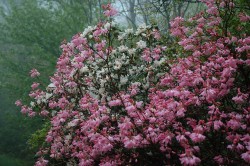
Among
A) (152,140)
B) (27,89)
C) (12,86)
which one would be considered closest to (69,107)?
(152,140)

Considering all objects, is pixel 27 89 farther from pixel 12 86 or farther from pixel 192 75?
pixel 192 75

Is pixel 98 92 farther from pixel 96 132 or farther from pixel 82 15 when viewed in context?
pixel 82 15

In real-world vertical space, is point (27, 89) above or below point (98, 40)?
above

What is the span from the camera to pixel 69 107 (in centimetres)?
636

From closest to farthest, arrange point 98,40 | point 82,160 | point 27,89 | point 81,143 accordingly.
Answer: point 82,160
point 81,143
point 98,40
point 27,89

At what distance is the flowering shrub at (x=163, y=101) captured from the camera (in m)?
3.81

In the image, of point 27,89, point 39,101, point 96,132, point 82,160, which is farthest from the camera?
point 27,89

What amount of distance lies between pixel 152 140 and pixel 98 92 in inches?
98.2

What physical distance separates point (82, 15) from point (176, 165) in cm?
1066

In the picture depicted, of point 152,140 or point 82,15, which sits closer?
point 152,140

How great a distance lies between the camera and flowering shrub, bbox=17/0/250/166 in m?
3.81

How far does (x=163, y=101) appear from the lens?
4.23 meters

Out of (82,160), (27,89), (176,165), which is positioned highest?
(27,89)

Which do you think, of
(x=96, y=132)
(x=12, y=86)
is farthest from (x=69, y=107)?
(x=12, y=86)
